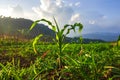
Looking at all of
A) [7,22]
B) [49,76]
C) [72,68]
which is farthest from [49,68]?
[7,22]

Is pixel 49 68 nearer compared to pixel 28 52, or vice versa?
pixel 49 68

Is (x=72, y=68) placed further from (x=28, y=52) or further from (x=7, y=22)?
(x=7, y=22)

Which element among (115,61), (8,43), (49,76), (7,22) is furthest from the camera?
(7,22)

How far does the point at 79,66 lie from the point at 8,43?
44.9ft

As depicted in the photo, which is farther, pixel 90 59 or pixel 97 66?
pixel 90 59

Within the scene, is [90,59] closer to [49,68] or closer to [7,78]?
[49,68]

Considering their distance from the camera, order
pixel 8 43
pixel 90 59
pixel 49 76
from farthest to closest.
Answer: pixel 8 43
pixel 49 76
pixel 90 59

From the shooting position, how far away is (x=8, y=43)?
1733 centimetres

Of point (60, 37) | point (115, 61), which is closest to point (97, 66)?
point (60, 37)

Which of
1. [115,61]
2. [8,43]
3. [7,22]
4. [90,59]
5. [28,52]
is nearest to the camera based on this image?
[90,59]

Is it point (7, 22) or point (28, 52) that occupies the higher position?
point (7, 22)

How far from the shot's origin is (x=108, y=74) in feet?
14.2

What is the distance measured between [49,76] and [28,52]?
19.3ft

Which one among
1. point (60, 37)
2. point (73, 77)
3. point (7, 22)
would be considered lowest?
point (73, 77)
